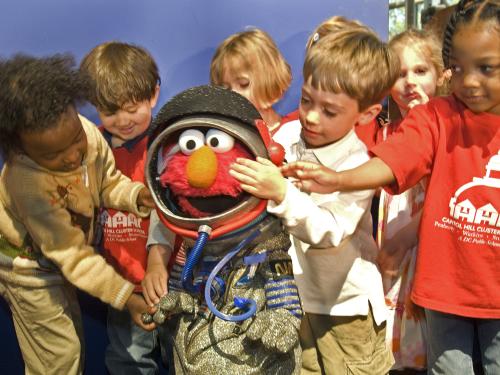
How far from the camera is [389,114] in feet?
6.75

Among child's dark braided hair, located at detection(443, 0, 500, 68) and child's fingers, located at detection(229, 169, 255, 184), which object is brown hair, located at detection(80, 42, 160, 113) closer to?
child's fingers, located at detection(229, 169, 255, 184)

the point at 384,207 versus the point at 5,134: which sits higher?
the point at 5,134

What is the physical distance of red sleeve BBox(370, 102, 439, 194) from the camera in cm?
143

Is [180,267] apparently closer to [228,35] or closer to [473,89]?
[473,89]

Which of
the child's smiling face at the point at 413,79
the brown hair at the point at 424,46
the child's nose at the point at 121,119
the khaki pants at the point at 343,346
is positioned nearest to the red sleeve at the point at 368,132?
the child's smiling face at the point at 413,79

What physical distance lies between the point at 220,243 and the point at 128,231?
0.62 meters

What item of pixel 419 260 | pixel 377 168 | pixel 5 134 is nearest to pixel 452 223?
pixel 419 260

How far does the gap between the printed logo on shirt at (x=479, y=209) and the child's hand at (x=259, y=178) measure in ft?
1.51

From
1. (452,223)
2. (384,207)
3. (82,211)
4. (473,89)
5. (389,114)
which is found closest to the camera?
(473,89)

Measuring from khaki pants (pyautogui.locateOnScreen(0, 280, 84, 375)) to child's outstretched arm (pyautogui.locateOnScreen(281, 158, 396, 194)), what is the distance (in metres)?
0.70

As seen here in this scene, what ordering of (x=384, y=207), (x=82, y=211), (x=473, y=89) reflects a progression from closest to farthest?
(x=473, y=89), (x=82, y=211), (x=384, y=207)

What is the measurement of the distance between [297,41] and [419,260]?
921mm

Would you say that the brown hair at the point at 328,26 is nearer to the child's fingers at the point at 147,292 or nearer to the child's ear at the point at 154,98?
the child's ear at the point at 154,98

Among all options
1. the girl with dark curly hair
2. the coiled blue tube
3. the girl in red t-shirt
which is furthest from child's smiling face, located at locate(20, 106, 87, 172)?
the girl in red t-shirt
